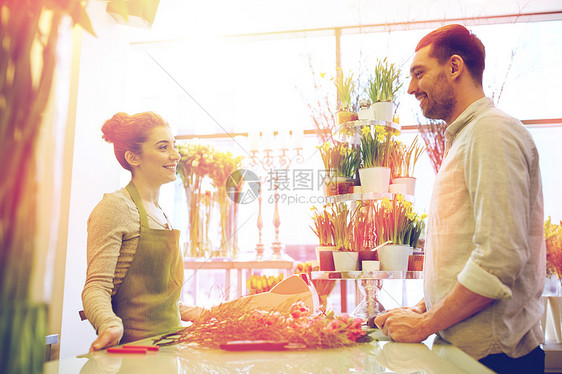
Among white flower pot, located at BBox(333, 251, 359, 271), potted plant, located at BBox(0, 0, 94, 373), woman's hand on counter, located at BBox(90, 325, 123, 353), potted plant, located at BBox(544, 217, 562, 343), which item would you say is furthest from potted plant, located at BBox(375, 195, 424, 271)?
potted plant, located at BBox(0, 0, 94, 373)

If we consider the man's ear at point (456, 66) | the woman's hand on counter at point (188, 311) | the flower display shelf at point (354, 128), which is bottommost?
the woman's hand on counter at point (188, 311)

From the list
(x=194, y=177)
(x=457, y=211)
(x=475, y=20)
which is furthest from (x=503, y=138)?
(x=475, y=20)

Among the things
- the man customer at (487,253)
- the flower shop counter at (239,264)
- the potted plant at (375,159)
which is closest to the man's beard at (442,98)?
the man customer at (487,253)

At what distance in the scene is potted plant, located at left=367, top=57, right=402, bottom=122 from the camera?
1.95m

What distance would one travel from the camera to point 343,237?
1818 millimetres

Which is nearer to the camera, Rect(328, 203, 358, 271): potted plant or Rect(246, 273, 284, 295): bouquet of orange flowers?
Rect(328, 203, 358, 271): potted plant

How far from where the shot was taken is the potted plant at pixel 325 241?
1.81m

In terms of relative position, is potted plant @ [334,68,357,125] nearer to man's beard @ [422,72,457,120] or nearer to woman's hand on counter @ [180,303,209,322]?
man's beard @ [422,72,457,120]

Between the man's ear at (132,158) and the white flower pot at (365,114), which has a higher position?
the white flower pot at (365,114)

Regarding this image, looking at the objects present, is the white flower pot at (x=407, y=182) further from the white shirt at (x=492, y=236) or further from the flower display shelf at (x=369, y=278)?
the white shirt at (x=492, y=236)

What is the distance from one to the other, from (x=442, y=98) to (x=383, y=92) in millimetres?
795

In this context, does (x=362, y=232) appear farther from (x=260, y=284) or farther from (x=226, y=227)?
(x=226, y=227)

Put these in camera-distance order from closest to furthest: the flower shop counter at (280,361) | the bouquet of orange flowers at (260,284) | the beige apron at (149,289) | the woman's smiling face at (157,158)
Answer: the flower shop counter at (280,361), the beige apron at (149,289), the woman's smiling face at (157,158), the bouquet of orange flowers at (260,284)

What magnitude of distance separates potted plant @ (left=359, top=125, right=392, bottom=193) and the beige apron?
2.69ft
